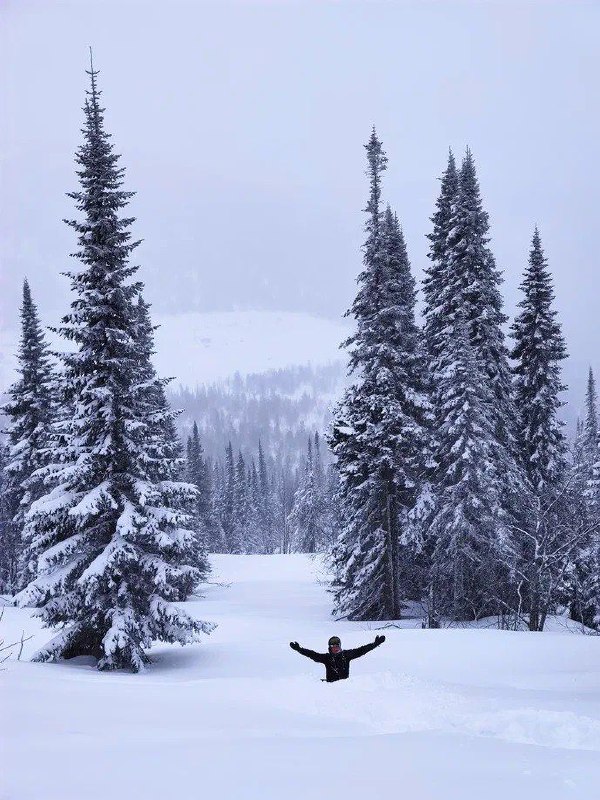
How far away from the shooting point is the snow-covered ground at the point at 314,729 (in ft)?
19.2

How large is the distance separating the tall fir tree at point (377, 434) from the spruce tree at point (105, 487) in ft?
32.0

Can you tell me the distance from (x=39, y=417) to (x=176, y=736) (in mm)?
27148

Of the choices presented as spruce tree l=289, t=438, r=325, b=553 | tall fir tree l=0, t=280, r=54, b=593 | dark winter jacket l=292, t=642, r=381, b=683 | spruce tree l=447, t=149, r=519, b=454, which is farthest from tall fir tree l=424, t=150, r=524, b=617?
spruce tree l=289, t=438, r=325, b=553

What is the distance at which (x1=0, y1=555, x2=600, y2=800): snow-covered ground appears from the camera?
5.86m

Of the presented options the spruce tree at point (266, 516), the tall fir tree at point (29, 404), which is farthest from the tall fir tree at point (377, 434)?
the spruce tree at point (266, 516)

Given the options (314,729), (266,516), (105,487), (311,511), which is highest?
(105,487)

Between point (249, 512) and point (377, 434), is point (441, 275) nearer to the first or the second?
point (377, 434)

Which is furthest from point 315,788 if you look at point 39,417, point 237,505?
point 237,505

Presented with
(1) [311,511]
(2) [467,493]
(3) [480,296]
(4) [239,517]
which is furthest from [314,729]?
(4) [239,517]

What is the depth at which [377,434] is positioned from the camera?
24703 millimetres

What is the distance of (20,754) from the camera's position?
20.4ft

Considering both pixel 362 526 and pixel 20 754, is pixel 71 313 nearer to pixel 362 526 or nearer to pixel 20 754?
pixel 20 754

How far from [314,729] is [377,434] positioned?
16860 millimetres

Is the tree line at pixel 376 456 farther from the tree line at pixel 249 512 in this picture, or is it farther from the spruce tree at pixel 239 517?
the spruce tree at pixel 239 517
